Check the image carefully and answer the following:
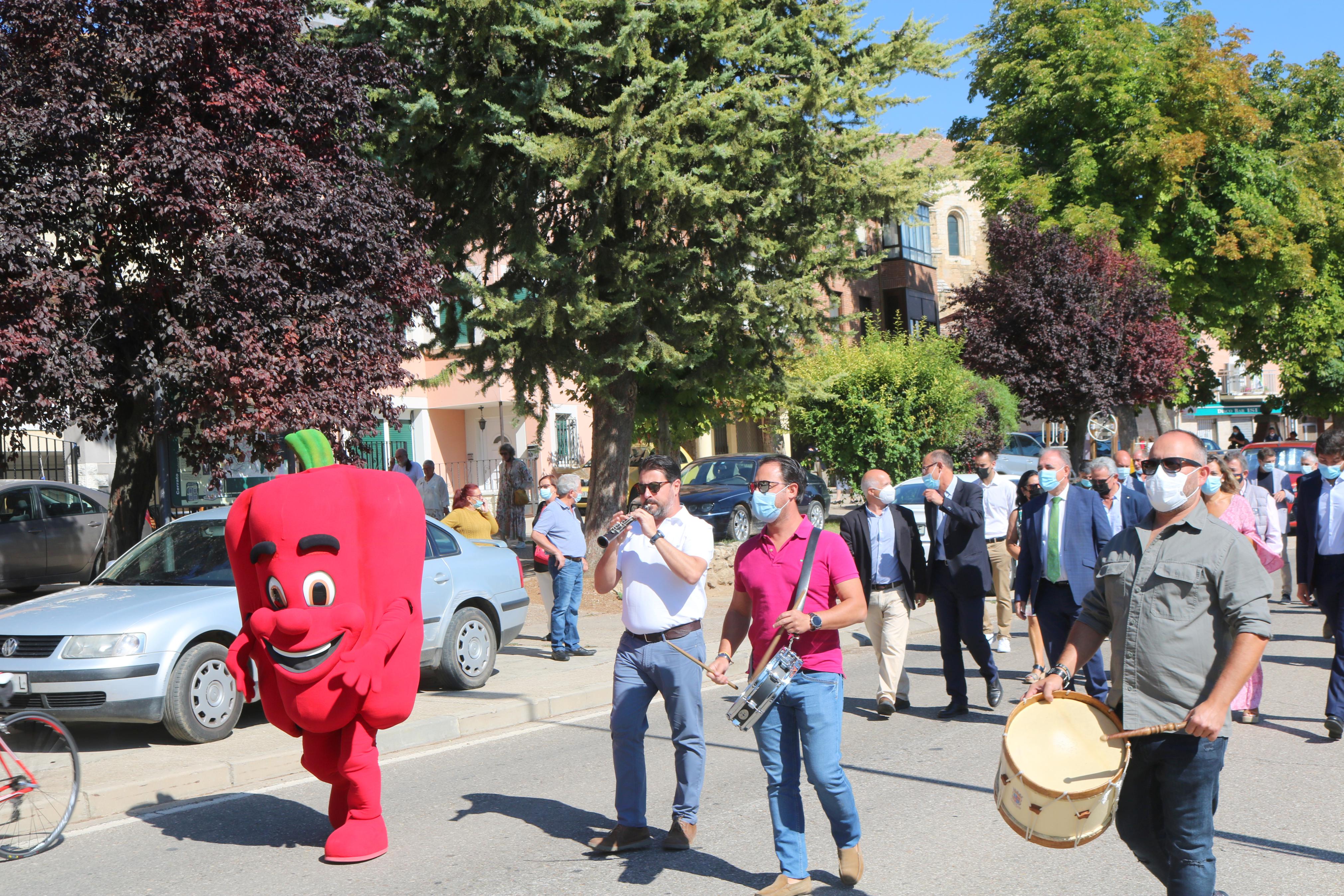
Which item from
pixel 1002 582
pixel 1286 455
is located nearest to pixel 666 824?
pixel 1002 582

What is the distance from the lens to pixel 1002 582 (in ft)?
37.6

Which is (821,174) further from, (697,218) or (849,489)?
(849,489)

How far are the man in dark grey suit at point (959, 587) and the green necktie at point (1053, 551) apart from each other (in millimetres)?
843

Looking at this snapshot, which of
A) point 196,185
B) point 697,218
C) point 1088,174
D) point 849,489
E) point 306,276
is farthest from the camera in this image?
point 1088,174

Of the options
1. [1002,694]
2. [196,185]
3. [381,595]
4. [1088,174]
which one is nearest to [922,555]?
[1002,694]

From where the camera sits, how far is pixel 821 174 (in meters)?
15.0

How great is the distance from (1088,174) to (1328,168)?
8.71 metres

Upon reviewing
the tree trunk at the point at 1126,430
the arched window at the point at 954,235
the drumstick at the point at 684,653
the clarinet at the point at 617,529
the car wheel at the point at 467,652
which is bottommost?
the car wheel at the point at 467,652

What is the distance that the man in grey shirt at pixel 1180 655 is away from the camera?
3.70 m

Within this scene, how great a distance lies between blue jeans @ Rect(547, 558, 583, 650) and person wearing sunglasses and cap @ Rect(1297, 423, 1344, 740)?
605 centimetres

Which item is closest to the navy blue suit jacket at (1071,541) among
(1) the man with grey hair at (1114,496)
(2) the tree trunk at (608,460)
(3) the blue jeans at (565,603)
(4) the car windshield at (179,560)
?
(1) the man with grey hair at (1114,496)

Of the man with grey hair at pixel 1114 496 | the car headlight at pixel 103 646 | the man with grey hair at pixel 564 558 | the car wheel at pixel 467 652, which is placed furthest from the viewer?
the man with grey hair at pixel 564 558

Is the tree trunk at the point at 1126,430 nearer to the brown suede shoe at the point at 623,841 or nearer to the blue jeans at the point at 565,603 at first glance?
the blue jeans at the point at 565,603

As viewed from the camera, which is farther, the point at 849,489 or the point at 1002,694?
the point at 849,489
